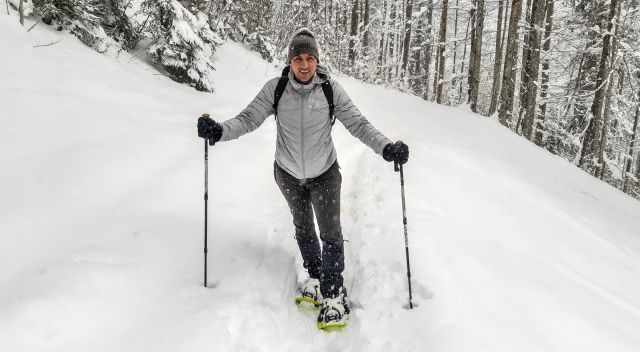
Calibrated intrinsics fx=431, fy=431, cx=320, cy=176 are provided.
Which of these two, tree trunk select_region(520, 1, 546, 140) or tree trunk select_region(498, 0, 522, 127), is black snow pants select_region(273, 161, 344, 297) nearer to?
tree trunk select_region(498, 0, 522, 127)

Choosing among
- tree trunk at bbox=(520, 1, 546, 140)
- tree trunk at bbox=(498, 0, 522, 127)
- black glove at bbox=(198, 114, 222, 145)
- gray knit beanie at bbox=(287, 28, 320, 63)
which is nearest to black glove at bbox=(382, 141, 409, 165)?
gray knit beanie at bbox=(287, 28, 320, 63)

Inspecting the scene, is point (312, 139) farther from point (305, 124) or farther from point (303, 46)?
point (303, 46)

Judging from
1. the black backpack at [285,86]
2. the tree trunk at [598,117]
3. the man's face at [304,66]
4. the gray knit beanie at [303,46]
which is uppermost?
the gray knit beanie at [303,46]

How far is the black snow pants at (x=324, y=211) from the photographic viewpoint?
12.1ft

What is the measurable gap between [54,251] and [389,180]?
178 inches

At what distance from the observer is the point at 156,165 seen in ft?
18.4

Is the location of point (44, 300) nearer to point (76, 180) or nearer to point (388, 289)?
point (76, 180)

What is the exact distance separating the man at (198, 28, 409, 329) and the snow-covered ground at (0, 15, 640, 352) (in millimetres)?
501

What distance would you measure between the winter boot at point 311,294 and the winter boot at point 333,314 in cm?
21

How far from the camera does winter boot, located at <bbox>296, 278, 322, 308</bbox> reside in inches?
160

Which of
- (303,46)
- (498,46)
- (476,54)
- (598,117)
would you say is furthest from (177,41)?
(498,46)

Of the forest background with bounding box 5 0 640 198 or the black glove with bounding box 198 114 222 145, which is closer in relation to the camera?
the black glove with bounding box 198 114 222 145

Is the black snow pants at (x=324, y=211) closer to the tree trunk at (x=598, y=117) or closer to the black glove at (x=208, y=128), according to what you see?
the black glove at (x=208, y=128)

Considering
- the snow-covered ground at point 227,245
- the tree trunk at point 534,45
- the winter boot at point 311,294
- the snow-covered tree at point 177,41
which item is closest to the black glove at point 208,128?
the snow-covered ground at point 227,245
